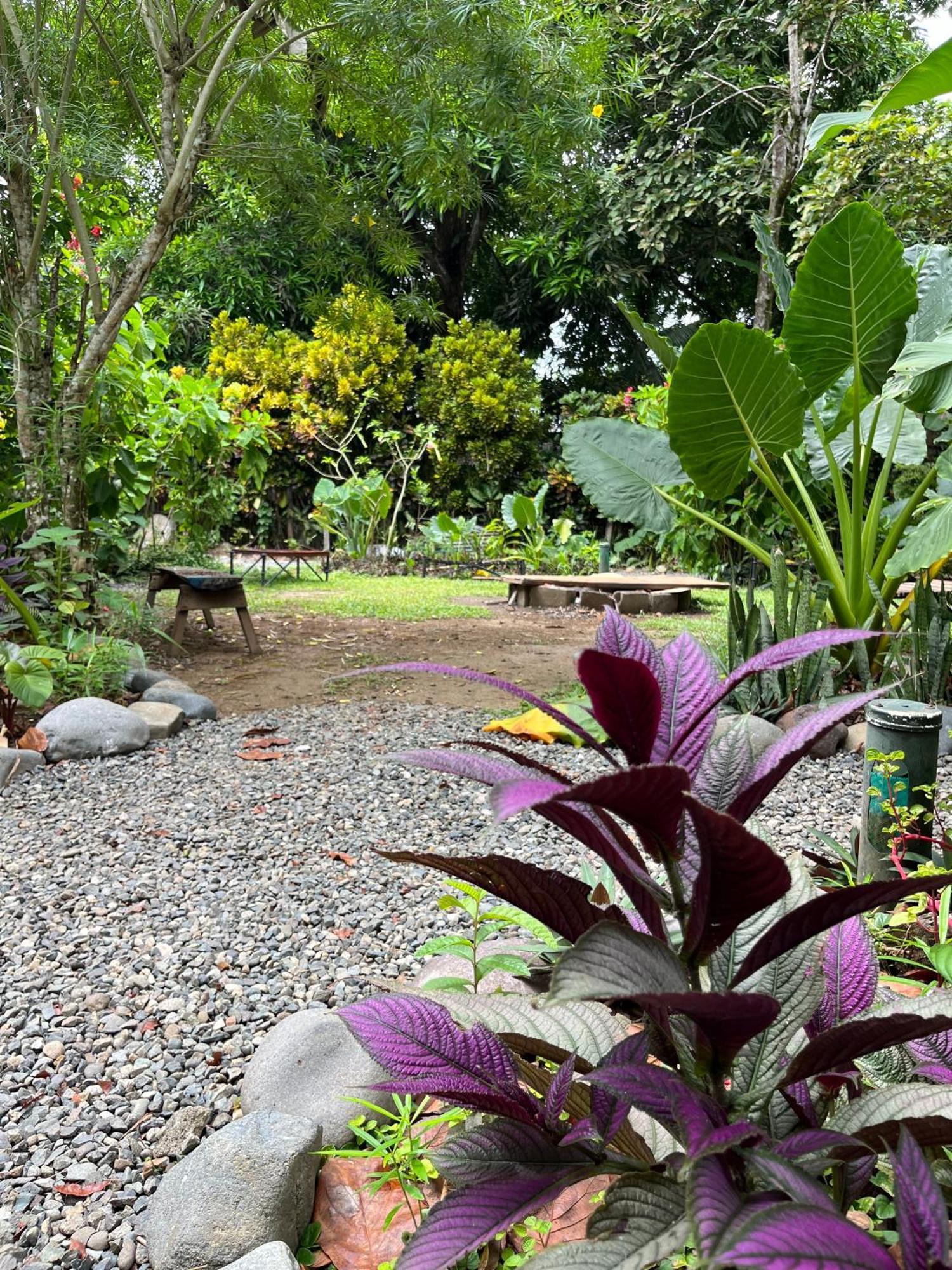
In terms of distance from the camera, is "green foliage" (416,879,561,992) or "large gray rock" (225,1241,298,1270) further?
"green foliage" (416,879,561,992)

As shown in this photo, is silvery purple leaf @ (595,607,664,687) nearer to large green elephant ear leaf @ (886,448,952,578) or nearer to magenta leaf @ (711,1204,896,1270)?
magenta leaf @ (711,1204,896,1270)

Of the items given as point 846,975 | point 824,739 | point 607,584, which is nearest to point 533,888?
point 846,975

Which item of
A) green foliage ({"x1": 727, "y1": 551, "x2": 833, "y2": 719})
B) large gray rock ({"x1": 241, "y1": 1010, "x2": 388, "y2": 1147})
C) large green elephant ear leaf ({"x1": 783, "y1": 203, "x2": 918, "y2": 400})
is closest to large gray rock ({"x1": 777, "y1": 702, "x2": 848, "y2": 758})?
green foliage ({"x1": 727, "y1": 551, "x2": 833, "y2": 719})

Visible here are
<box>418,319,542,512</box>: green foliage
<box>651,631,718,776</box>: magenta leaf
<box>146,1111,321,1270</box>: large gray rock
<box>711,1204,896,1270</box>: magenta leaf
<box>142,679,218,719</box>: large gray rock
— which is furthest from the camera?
<box>418,319,542,512</box>: green foliage

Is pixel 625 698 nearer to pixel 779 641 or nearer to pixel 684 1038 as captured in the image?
pixel 684 1038

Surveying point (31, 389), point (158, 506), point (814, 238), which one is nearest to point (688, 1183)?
point (814, 238)

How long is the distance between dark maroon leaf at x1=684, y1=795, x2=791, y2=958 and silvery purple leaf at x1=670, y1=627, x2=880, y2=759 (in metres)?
0.11

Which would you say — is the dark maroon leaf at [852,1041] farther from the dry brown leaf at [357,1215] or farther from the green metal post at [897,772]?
the green metal post at [897,772]

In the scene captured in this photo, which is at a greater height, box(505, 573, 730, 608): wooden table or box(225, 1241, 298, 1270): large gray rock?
box(505, 573, 730, 608): wooden table

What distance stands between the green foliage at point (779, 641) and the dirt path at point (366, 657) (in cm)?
103

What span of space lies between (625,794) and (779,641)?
3150 mm

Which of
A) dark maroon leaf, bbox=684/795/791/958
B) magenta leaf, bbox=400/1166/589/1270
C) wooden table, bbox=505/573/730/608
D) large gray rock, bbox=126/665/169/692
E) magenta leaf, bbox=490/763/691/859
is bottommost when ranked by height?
large gray rock, bbox=126/665/169/692

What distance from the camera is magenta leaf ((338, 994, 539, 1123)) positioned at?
847 mm

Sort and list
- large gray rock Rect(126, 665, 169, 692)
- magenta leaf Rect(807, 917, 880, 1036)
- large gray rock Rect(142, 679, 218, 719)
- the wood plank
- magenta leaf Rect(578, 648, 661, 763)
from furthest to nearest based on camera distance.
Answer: the wood plank < large gray rock Rect(126, 665, 169, 692) < large gray rock Rect(142, 679, 218, 719) < magenta leaf Rect(807, 917, 880, 1036) < magenta leaf Rect(578, 648, 661, 763)
